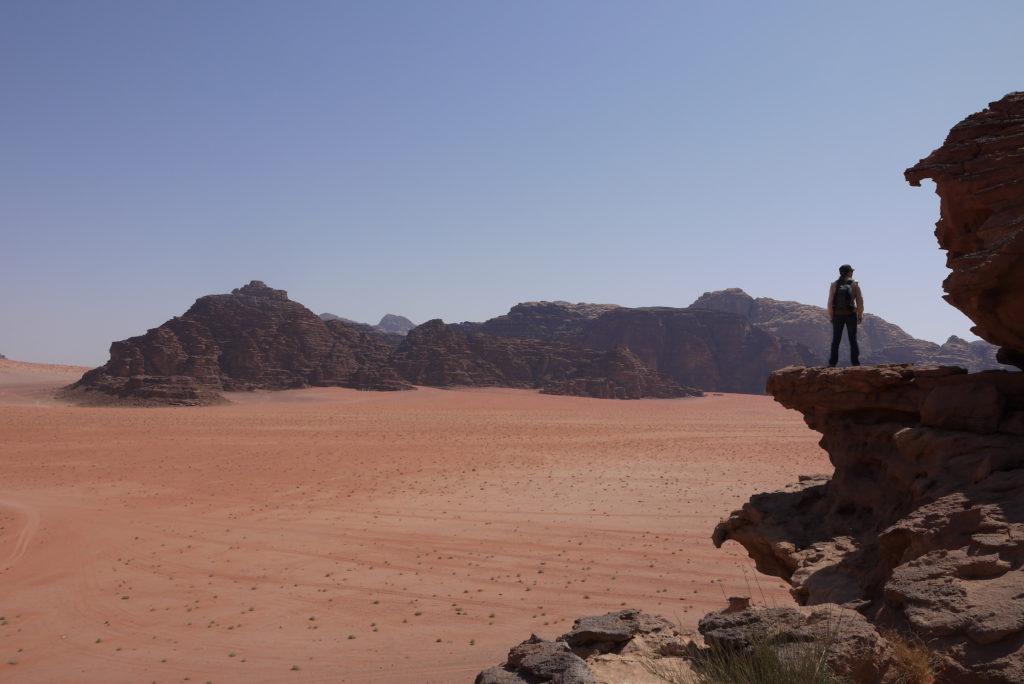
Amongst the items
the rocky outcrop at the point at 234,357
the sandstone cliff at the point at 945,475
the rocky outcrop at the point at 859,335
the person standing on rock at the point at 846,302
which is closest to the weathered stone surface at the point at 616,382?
the rocky outcrop at the point at 234,357

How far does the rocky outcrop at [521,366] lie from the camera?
7725 cm

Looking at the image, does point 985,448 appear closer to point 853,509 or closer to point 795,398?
point 853,509

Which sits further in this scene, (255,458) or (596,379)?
(596,379)

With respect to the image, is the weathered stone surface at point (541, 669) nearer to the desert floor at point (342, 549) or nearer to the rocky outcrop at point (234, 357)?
the desert floor at point (342, 549)

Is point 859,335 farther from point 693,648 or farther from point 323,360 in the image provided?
point 693,648

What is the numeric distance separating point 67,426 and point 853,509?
143 ft

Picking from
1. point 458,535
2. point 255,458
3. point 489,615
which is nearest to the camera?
point 489,615

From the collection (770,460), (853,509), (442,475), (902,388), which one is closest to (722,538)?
(853,509)

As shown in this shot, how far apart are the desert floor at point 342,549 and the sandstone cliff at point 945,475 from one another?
1.55 m

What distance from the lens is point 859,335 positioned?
11975 centimetres

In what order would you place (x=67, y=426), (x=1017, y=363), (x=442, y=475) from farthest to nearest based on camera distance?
(x=67, y=426)
(x=442, y=475)
(x=1017, y=363)

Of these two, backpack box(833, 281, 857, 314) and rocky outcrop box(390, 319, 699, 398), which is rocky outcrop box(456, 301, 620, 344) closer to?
rocky outcrop box(390, 319, 699, 398)

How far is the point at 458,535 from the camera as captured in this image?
1553 cm

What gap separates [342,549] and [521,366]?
230 feet
